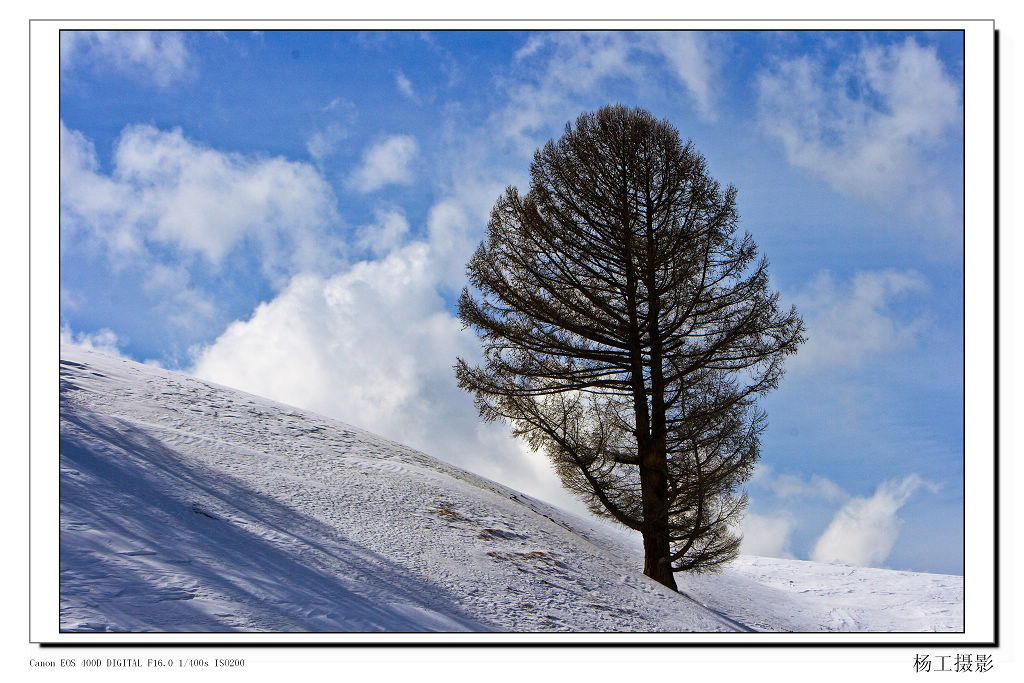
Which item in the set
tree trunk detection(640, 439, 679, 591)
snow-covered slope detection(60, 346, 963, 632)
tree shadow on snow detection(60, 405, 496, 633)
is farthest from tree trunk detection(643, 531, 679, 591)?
tree shadow on snow detection(60, 405, 496, 633)

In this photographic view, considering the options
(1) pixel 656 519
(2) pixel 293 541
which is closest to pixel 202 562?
(2) pixel 293 541

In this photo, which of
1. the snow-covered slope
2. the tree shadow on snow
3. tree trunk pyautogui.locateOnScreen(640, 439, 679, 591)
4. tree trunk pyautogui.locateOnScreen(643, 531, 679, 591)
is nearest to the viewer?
the tree shadow on snow

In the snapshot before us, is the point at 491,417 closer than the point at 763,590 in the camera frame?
Yes

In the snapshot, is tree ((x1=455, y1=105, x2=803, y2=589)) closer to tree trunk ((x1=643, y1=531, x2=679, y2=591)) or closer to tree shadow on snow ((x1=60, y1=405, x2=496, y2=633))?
tree trunk ((x1=643, y1=531, x2=679, y2=591))

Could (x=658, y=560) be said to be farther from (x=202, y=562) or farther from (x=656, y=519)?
(x=202, y=562)

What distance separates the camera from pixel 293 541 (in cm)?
716

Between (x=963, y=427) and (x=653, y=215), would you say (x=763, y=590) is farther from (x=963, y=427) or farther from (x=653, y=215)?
(x=963, y=427)

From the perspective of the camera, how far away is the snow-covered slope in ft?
18.5

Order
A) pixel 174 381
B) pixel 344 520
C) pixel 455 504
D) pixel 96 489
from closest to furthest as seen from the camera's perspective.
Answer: pixel 96 489 < pixel 344 520 < pixel 455 504 < pixel 174 381

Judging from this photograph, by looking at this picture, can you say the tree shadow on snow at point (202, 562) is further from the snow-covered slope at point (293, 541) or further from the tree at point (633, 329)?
the tree at point (633, 329)

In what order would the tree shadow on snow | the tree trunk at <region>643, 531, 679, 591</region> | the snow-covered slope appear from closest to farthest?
the tree shadow on snow
the snow-covered slope
the tree trunk at <region>643, 531, 679, 591</region>
